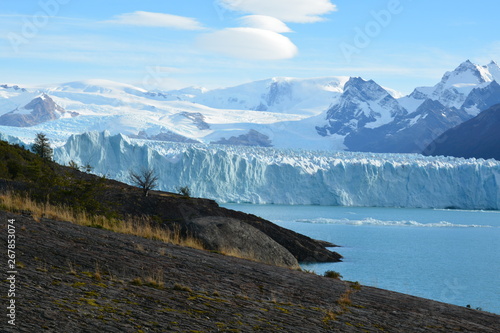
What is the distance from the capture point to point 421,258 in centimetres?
3600

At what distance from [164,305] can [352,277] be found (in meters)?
19.7

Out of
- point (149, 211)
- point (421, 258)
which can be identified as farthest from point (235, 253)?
point (421, 258)

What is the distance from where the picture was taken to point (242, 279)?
9.44 m

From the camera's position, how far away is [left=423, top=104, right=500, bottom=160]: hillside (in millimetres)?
170688

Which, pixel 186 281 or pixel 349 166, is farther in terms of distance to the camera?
pixel 349 166

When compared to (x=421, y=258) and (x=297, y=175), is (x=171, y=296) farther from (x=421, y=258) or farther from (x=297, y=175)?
(x=297, y=175)

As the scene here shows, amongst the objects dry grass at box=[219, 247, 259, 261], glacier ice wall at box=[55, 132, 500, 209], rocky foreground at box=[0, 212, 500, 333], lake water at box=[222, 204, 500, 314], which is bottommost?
lake water at box=[222, 204, 500, 314]

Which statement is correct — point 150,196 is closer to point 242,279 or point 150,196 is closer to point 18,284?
point 242,279

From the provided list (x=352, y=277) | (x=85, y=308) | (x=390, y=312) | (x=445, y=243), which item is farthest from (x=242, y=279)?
(x=445, y=243)

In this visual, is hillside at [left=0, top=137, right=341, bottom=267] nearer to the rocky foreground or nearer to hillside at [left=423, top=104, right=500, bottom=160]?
the rocky foreground

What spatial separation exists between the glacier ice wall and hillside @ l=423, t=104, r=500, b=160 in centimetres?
9119

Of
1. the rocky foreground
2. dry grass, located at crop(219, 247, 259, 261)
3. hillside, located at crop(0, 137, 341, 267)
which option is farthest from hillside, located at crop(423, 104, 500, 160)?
the rocky foreground

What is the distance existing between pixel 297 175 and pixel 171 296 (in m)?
73.1

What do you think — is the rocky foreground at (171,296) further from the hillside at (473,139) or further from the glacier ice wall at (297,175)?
the hillside at (473,139)
